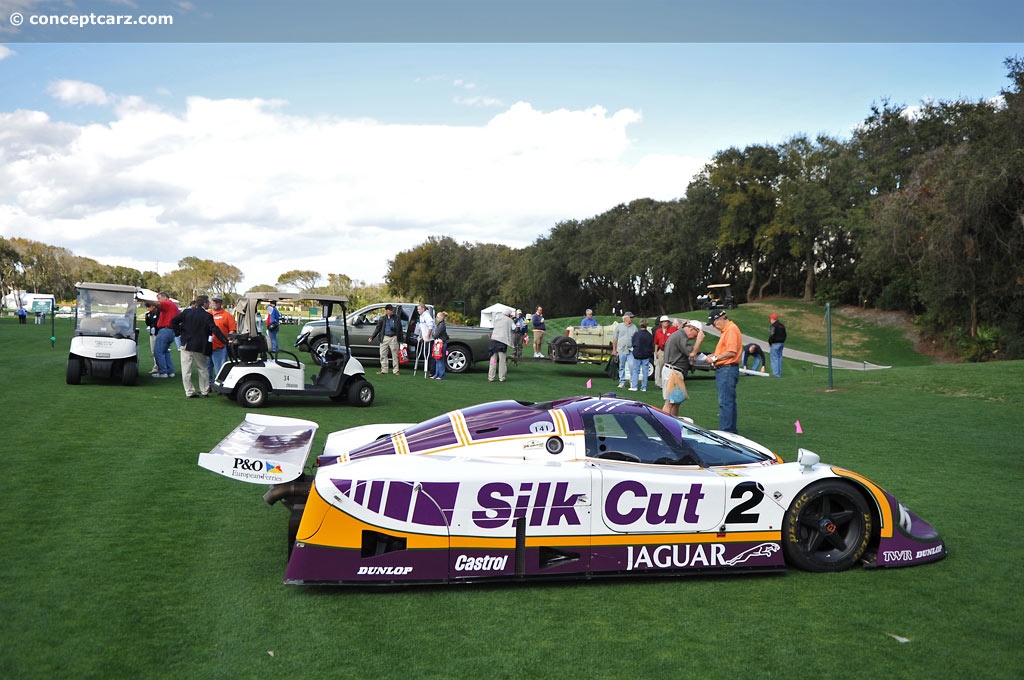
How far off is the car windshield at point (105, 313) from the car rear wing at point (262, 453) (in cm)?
1111

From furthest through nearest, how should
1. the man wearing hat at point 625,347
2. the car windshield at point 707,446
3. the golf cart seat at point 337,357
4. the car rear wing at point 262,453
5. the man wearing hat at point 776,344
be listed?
the man wearing hat at point 776,344 < the man wearing hat at point 625,347 < the golf cart seat at point 337,357 < the car windshield at point 707,446 < the car rear wing at point 262,453

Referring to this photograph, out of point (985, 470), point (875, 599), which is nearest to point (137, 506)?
point (875, 599)

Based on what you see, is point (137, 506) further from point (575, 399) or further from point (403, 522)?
point (575, 399)

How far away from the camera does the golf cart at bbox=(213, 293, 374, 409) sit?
13.1 metres

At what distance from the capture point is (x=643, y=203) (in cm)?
6359

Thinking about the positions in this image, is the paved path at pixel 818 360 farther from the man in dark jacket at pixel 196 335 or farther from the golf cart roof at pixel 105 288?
the golf cart roof at pixel 105 288

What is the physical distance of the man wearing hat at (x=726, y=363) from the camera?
993 centimetres

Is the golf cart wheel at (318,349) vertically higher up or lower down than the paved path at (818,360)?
higher up

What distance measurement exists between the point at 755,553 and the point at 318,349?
18.4 m

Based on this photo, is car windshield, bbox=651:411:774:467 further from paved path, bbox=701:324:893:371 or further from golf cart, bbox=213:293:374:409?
paved path, bbox=701:324:893:371

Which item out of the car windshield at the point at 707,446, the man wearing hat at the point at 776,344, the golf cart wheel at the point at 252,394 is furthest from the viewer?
the man wearing hat at the point at 776,344

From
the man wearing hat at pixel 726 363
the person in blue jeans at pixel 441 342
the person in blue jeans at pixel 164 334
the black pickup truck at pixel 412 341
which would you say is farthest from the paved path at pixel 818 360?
the person in blue jeans at pixel 164 334

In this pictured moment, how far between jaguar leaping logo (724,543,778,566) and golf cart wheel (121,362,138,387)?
43.6 ft

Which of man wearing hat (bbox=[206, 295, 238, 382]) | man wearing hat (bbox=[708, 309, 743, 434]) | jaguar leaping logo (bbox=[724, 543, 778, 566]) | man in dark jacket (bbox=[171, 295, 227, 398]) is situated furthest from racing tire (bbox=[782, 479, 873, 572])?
man wearing hat (bbox=[206, 295, 238, 382])
